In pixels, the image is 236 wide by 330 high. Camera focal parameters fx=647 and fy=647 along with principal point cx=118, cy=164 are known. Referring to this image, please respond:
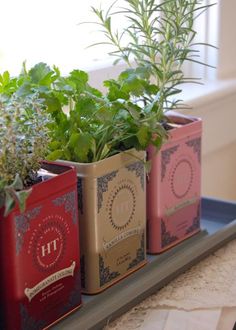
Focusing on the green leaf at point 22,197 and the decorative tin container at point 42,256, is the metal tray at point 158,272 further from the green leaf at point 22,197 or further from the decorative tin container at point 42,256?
the green leaf at point 22,197

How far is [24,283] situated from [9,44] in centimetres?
59

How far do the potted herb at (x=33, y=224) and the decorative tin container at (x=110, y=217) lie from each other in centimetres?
3

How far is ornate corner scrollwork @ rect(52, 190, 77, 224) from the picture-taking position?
71cm

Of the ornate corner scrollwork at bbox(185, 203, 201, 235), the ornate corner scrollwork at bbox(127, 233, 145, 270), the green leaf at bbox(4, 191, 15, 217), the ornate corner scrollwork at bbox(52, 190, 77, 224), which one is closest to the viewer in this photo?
A: the green leaf at bbox(4, 191, 15, 217)

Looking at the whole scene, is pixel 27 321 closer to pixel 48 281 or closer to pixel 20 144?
pixel 48 281

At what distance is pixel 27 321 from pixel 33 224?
106 millimetres

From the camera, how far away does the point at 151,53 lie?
2.93 ft

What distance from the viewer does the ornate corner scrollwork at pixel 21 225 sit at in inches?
25.9

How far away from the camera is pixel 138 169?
817 millimetres

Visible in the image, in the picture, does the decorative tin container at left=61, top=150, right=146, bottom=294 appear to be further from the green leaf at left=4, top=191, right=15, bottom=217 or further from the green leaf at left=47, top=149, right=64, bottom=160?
the green leaf at left=4, top=191, right=15, bottom=217

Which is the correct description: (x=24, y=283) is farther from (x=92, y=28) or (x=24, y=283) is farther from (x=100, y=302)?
(x=92, y=28)

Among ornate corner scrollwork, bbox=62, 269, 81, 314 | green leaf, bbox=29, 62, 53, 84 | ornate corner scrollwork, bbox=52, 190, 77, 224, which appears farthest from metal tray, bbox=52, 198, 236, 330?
green leaf, bbox=29, 62, 53, 84

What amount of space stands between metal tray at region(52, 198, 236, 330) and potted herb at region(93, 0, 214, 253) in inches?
1.1

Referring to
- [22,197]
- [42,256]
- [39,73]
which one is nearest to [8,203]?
[22,197]
